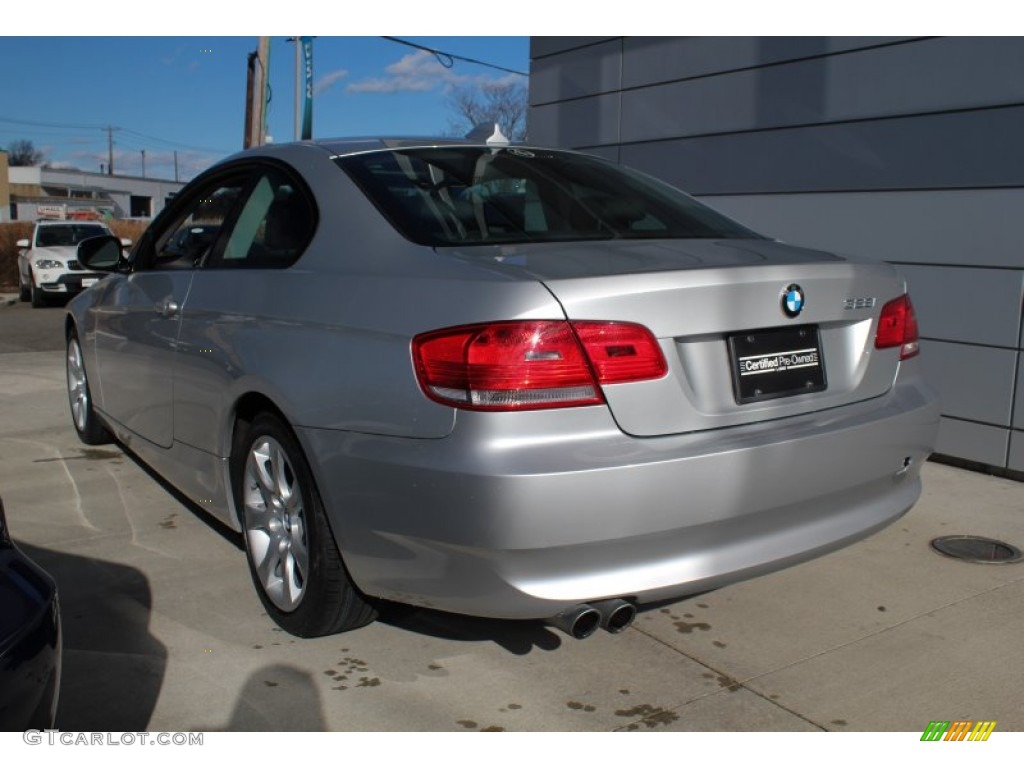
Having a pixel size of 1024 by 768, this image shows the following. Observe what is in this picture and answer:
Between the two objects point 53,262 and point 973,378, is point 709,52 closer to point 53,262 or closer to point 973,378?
point 973,378

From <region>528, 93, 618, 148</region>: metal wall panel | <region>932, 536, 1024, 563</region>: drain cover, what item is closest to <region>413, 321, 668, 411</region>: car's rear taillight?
<region>932, 536, 1024, 563</region>: drain cover

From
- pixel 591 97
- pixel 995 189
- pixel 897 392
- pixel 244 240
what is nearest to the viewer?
pixel 897 392

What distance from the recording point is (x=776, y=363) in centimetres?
285

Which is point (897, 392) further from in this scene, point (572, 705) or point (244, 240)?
point (244, 240)

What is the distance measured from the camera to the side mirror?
194 inches

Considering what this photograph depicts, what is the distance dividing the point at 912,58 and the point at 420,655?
4.71m

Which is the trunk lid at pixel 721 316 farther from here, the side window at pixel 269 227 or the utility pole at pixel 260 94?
the utility pole at pixel 260 94

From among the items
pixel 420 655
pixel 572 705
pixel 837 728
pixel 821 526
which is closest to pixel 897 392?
pixel 821 526

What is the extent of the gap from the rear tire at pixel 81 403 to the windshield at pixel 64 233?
14.5 metres

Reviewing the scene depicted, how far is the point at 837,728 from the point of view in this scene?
9.18 ft

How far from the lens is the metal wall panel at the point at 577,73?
8.38 m

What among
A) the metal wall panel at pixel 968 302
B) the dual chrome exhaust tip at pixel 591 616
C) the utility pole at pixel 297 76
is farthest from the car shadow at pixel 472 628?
the utility pole at pixel 297 76

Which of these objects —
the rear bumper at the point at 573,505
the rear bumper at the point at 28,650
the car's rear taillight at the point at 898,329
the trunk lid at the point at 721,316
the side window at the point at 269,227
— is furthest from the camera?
the side window at the point at 269,227

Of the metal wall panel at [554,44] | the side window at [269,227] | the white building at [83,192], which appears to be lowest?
the side window at [269,227]
